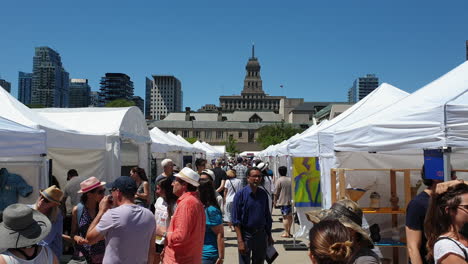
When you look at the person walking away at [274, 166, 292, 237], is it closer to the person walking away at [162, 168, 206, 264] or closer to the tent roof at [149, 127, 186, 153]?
the tent roof at [149, 127, 186, 153]

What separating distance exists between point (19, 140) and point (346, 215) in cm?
413

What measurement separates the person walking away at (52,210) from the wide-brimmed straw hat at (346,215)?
2581mm

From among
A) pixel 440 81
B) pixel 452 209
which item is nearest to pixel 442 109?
pixel 440 81

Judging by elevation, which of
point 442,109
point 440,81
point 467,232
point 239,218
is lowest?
point 239,218

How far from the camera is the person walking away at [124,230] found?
11.8ft

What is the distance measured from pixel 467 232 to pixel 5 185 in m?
5.92

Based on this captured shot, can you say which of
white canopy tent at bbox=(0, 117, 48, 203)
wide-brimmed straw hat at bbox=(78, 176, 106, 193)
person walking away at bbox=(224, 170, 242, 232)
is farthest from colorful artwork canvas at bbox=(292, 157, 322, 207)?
wide-brimmed straw hat at bbox=(78, 176, 106, 193)

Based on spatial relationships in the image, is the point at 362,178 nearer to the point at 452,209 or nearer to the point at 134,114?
the point at 452,209

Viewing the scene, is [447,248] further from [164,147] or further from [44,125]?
[164,147]

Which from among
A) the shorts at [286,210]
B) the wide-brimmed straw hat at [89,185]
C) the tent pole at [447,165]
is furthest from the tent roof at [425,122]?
the shorts at [286,210]

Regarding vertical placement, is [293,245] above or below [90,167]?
below

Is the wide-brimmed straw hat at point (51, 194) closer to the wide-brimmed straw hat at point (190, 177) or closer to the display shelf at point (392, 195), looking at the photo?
the wide-brimmed straw hat at point (190, 177)

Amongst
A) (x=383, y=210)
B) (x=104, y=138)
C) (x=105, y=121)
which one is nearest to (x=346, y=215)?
(x=383, y=210)

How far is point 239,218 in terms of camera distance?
5.65 metres
